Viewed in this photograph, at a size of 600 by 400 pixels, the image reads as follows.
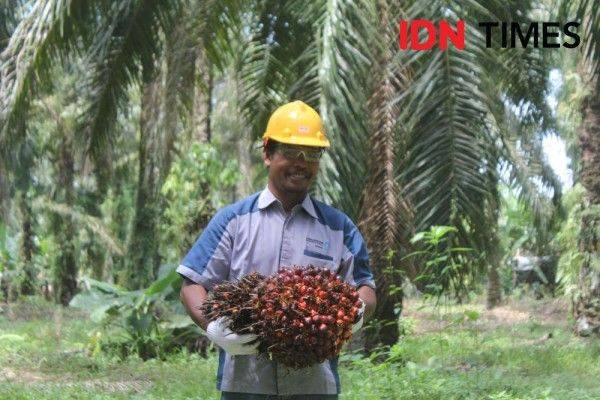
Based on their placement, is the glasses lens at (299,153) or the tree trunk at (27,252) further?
the tree trunk at (27,252)

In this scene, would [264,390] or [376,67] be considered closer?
[264,390]

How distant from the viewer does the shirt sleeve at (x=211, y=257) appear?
349 cm

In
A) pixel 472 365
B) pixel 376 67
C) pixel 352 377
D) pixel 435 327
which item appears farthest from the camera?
pixel 435 327

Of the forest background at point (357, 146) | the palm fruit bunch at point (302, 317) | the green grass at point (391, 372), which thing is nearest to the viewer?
the palm fruit bunch at point (302, 317)

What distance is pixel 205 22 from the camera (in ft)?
28.8

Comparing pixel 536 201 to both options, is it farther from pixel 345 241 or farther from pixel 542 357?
pixel 345 241

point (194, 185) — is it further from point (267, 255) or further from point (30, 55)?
point (267, 255)

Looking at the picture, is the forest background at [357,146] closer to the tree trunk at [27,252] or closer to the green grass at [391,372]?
the green grass at [391,372]

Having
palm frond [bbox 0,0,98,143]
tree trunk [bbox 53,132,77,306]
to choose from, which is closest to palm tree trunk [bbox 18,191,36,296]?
tree trunk [bbox 53,132,77,306]

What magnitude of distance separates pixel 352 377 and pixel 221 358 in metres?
3.89

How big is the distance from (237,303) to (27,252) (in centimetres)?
1916

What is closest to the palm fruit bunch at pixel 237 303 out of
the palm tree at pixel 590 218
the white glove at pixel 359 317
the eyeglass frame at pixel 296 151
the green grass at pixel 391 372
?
the white glove at pixel 359 317

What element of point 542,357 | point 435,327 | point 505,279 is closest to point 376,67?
point 542,357

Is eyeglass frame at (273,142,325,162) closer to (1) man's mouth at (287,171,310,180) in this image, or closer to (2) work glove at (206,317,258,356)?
(1) man's mouth at (287,171,310,180)
